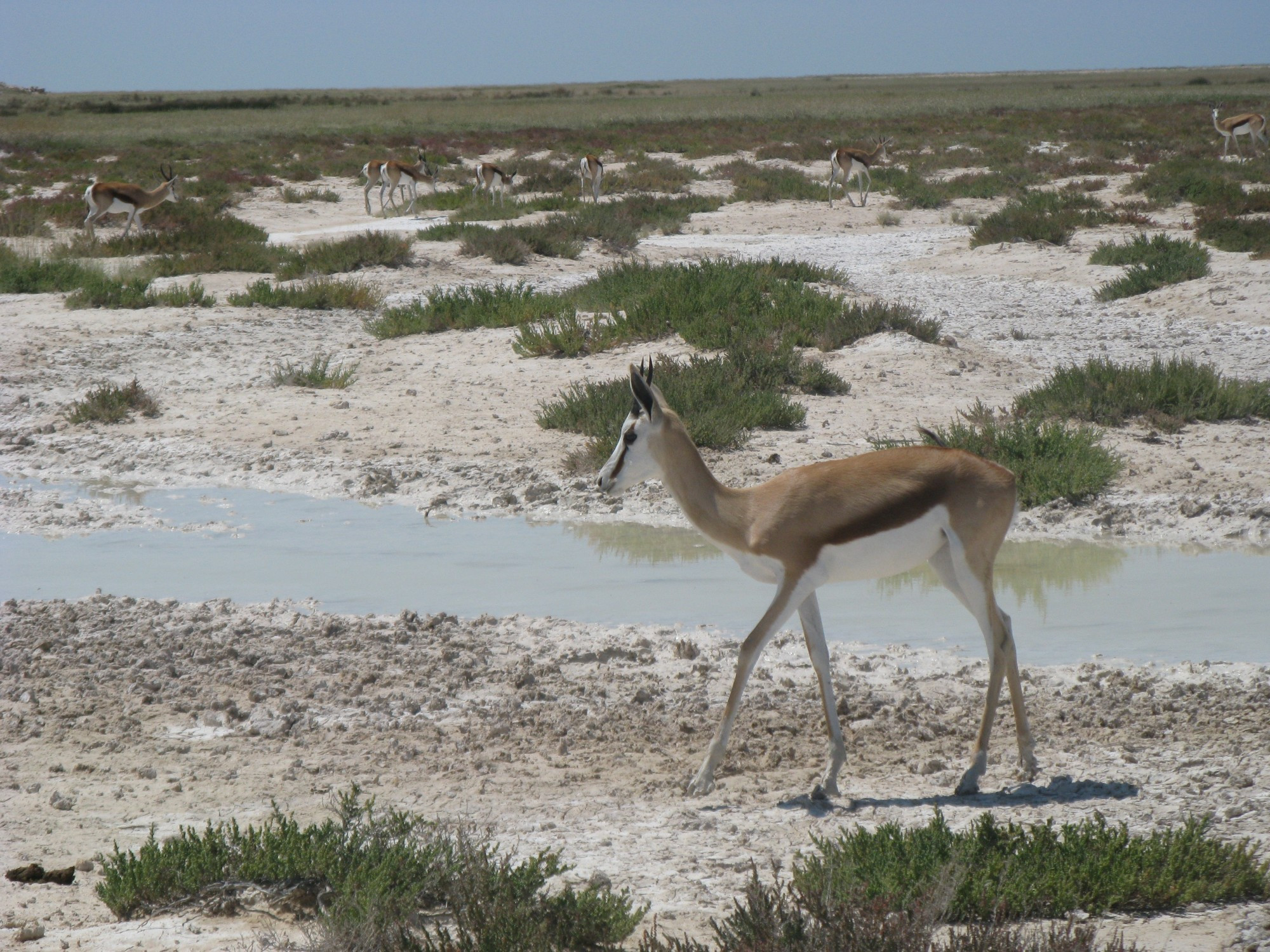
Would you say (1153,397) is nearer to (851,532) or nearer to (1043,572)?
(1043,572)

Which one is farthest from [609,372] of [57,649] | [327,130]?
[327,130]

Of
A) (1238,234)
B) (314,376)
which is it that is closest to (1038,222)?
(1238,234)

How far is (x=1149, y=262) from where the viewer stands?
16.7m

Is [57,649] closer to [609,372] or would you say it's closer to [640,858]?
[640,858]

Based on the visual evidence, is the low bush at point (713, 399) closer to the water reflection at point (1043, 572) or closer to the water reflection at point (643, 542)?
the water reflection at point (643, 542)

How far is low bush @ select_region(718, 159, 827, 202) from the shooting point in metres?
30.0

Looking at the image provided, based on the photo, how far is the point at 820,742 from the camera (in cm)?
527

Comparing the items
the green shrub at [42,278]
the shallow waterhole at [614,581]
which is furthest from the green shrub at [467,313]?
the shallow waterhole at [614,581]

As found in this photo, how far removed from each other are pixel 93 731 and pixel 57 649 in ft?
3.85

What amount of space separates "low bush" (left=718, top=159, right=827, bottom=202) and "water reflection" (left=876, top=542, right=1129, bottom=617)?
2250 cm

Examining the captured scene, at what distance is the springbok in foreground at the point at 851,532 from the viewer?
15.2 ft

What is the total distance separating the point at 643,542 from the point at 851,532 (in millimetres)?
4238

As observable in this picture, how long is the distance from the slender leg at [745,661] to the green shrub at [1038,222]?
17500 millimetres

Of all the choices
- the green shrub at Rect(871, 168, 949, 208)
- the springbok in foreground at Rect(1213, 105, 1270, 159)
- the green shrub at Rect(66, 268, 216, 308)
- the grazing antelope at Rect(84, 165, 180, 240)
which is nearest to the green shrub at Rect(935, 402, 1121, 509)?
the green shrub at Rect(66, 268, 216, 308)
